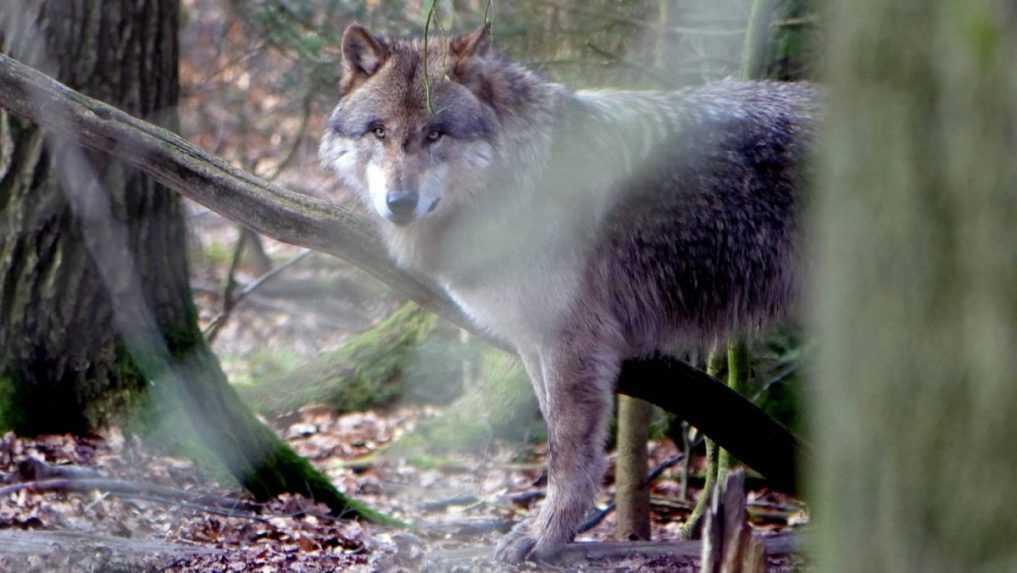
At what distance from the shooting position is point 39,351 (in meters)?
5.91

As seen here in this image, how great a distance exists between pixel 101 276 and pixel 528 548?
2.58 m

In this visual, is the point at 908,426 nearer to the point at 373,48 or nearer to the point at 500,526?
the point at 373,48

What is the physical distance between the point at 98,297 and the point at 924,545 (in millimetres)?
4791

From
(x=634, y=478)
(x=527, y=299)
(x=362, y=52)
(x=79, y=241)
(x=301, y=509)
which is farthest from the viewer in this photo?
(x=634, y=478)

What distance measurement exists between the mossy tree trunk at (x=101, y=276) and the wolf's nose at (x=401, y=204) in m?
1.66

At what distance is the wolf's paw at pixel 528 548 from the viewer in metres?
4.65

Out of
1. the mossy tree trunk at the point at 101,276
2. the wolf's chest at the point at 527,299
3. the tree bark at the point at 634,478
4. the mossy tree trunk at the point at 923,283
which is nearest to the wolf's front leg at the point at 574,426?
the wolf's chest at the point at 527,299

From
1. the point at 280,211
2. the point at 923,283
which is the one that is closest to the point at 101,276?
the point at 280,211

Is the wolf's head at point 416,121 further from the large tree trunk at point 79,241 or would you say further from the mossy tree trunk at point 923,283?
the mossy tree trunk at point 923,283

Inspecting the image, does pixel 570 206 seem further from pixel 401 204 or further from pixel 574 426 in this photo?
pixel 574 426

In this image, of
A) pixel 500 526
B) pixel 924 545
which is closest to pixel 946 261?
pixel 924 545

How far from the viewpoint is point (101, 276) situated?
5.88 m

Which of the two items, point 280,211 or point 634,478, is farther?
point 634,478

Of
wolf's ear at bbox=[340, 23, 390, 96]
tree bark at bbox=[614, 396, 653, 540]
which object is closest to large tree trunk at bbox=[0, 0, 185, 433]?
wolf's ear at bbox=[340, 23, 390, 96]
